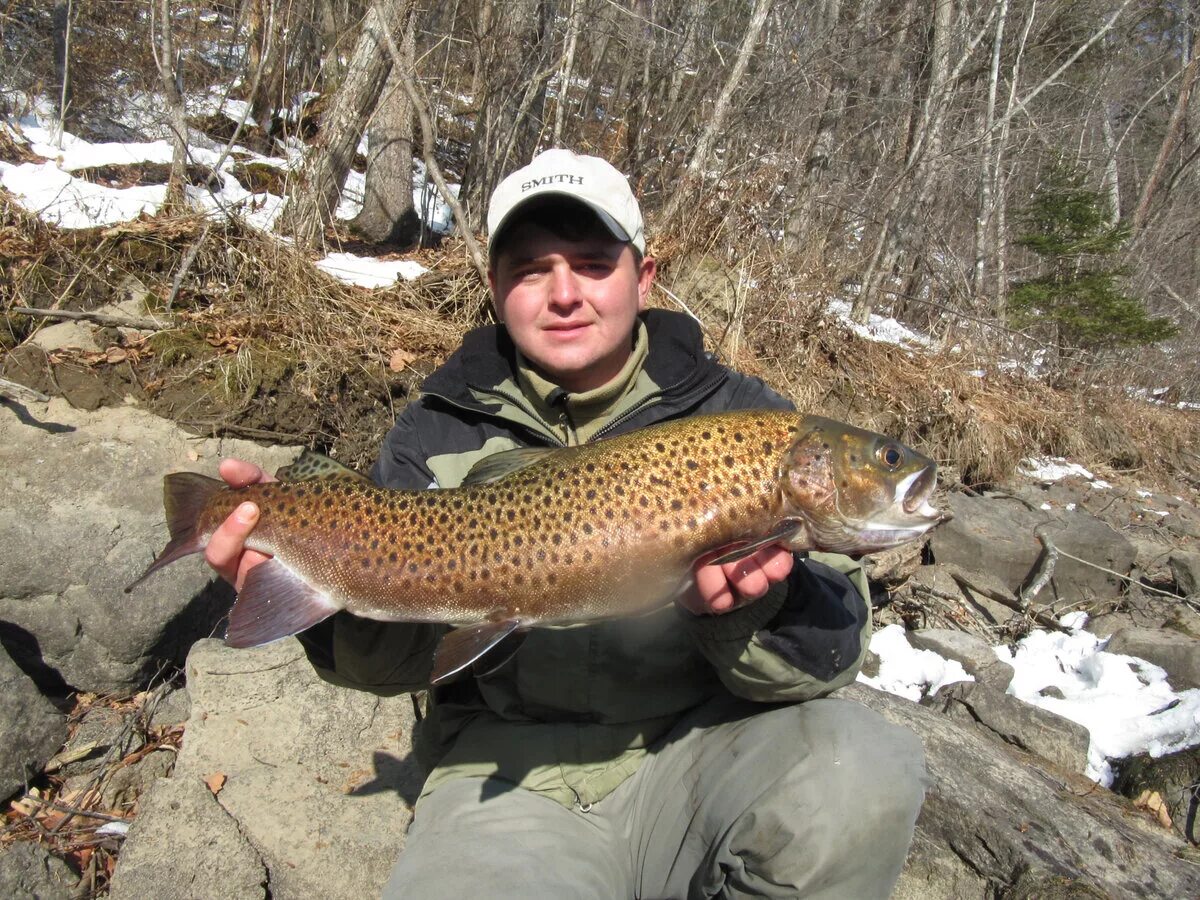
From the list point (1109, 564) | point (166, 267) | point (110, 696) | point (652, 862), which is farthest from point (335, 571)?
point (1109, 564)

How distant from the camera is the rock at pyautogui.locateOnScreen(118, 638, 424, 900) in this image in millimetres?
3158

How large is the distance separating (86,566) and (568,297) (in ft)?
11.7

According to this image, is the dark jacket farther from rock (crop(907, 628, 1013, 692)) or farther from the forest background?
rock (crop(907, 628, 1013, 692))

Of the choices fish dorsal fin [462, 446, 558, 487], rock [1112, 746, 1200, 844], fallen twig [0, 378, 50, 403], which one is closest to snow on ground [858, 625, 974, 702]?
rock [1112, 746, 1200, 844]

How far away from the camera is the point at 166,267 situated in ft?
18.7

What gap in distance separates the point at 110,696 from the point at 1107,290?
16330mm

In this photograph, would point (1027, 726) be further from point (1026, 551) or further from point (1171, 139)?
point (1171, 139)

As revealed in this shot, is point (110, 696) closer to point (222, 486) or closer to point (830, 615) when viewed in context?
point (222, 486)

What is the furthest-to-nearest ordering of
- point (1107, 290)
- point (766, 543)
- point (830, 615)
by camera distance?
point (1107, 290) < point (830, 615) < point (766, 543)

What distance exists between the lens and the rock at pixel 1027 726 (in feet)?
14.3

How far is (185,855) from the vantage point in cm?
308

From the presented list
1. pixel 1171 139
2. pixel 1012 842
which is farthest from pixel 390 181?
pixel 1171 139

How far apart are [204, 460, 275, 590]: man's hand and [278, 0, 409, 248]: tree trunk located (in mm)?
5063

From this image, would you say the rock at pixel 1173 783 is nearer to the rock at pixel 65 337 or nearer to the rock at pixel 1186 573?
the rock at pixel 1186 573
